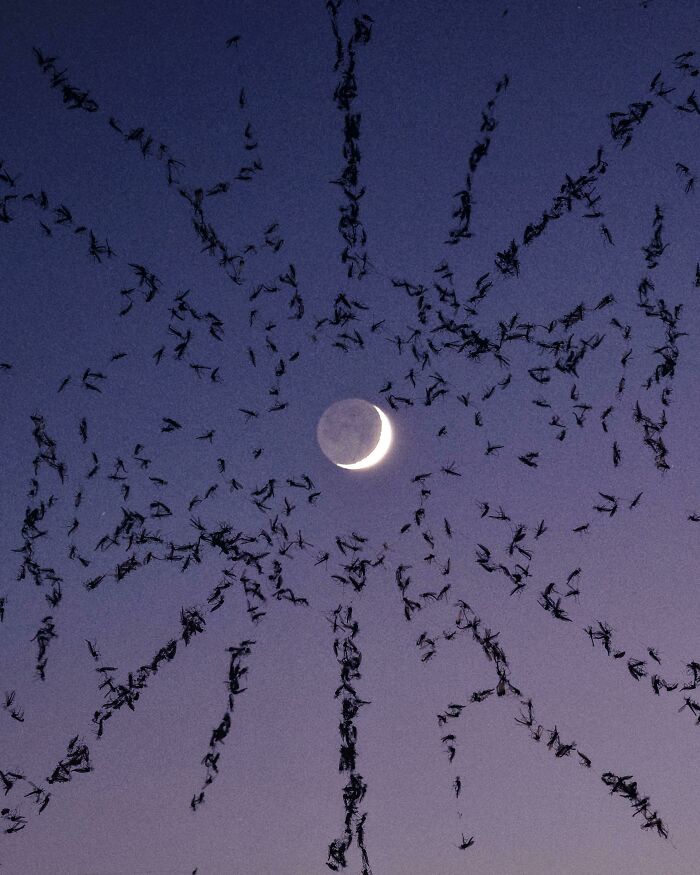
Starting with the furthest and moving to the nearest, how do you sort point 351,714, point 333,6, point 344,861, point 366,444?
point 366,444, point 351,714, point 344,861, point 333,6

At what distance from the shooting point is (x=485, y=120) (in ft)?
55.4

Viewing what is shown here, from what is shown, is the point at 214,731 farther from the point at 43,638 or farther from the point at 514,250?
the point at 514,250

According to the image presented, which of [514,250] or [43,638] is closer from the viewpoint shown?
[514,250]

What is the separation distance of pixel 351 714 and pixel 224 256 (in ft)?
36.9

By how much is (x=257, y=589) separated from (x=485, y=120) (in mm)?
12005

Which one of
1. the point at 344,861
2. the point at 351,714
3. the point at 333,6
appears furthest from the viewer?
the point at 351,714

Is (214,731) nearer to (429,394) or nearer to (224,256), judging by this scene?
(429,394)

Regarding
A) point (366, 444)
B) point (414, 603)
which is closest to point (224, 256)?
point (366, 444)

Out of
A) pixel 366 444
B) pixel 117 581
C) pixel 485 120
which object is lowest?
pixel 117 581

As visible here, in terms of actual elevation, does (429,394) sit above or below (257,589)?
above

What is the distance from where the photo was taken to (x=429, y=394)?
18141mm

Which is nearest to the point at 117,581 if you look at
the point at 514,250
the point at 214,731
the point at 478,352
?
the point at 214,731

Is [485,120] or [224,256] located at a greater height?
[485,120]

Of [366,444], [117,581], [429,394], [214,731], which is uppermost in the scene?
[366,444]
